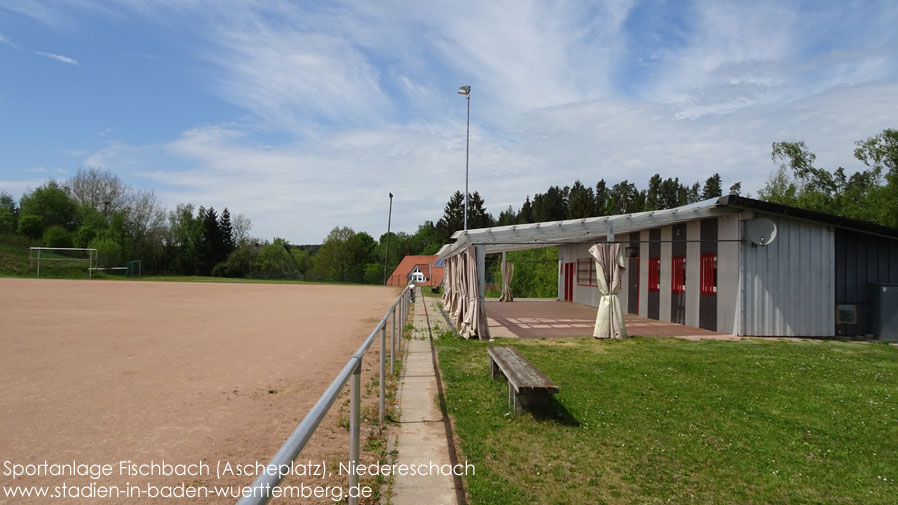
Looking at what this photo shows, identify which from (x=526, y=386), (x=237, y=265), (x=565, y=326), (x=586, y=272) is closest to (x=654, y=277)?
(x=565, y=326)

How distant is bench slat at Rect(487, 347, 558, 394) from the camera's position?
4770mm

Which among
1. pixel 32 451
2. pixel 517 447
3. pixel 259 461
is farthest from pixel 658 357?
pixel 32 451

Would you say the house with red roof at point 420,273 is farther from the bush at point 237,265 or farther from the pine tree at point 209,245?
the pine tree at point 209,245

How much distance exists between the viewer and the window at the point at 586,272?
62.7ft

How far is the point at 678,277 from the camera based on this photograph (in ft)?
44.5

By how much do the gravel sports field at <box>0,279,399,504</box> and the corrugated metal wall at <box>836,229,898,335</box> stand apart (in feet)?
32.2

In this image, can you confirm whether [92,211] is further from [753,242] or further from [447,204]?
[753,242]

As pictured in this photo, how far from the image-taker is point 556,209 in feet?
225

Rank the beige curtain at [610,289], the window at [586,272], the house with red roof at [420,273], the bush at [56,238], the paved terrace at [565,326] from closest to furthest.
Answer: the beige curtain at [610,289]
the paved terrace at [565,326]
the window at [586,272]
the house with red roof at [420,273]
the bush at [56,238]

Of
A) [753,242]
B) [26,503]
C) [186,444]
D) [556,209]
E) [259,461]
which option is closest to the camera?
[26,503]

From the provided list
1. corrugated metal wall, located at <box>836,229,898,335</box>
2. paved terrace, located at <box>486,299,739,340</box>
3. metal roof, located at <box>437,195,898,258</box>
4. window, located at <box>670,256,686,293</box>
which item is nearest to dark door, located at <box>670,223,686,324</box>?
window, located at <box>670,256,686,293</box>

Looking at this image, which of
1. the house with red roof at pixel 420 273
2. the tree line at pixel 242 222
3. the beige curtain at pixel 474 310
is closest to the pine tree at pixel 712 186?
the tree line at pixel 242 222

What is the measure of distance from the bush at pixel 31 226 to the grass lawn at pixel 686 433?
58.8m

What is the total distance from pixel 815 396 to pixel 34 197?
65.5 meters
